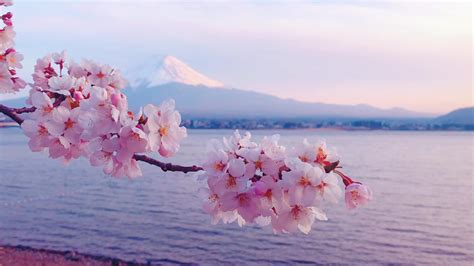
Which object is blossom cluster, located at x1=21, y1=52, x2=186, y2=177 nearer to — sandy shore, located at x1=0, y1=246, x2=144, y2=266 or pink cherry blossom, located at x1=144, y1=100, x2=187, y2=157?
pink cherry blossom, located at x1=144, y1=100, x2=187, y2=157

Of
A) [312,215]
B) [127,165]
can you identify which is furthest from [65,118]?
[312,215]

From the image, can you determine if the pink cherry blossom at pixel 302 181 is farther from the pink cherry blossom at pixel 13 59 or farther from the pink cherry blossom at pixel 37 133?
the pink cherry blossom at pixel 13 59

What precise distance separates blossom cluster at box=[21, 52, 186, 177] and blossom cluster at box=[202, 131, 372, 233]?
0.14 metres

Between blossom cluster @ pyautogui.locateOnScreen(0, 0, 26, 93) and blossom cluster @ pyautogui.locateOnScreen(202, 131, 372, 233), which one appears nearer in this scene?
blossom cluster @ pyautogui.locateOnScreen(202, 131, 372, 233)

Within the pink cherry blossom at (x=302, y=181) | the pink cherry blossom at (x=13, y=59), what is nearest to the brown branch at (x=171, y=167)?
the pink cherry blossom at (x=302, y=181)

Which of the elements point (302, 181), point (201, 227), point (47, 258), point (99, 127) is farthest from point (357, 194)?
point (201, 227)

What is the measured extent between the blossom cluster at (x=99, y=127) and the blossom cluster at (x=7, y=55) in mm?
141

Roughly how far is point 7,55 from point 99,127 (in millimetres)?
Answer: 685

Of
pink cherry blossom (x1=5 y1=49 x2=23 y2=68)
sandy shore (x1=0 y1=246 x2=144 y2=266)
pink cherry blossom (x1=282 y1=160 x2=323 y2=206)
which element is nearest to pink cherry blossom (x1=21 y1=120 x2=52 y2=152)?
pink cherry blossom (x1=5 y1=49 x2=23 y2=68)

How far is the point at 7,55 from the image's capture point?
2055mm

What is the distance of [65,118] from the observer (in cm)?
171

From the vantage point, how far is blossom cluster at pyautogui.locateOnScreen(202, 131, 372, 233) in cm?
146

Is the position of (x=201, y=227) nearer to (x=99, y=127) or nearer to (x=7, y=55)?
(x=7, y=55)

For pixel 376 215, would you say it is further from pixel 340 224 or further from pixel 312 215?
pixel 312 215
